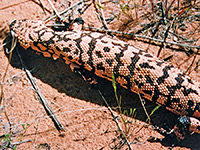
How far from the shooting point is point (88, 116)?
324 centimetres

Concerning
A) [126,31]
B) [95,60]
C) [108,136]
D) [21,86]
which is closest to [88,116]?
[108,136]

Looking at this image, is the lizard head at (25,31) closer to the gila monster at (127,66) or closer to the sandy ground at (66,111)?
the gila monster at (127,66)

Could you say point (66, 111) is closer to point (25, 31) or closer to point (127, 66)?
point (127, 66)

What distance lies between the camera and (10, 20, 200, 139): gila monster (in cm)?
297

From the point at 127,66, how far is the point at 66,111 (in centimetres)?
120

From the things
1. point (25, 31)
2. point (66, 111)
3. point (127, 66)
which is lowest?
point (66, 111)

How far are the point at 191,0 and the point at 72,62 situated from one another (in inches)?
101

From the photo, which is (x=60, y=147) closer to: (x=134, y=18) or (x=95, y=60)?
(x=95, y=60)

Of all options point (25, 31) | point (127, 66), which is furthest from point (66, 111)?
point (25, 31)

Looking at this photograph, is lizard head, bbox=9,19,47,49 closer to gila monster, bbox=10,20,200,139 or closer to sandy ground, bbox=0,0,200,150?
gila monster, bbox=10,20,200,139

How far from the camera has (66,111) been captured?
3.26 metres

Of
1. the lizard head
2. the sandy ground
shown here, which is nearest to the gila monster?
the lizard head

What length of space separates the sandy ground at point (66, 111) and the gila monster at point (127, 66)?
0.27 m

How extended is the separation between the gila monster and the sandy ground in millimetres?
275
